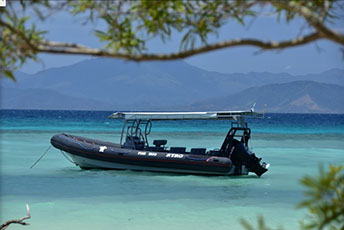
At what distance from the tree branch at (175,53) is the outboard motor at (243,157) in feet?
33.6

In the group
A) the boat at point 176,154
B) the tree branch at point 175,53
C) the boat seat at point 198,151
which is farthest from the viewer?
the boat seat at point 198,151

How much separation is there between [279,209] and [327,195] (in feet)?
25.5

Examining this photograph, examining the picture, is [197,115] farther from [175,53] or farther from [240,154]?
[175,53]

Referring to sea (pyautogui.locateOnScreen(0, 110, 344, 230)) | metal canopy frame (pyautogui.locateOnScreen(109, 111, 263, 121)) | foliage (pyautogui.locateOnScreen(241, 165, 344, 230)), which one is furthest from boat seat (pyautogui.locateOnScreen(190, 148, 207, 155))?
foliage (pyautogui.locateOnScreen(241, 165, 344, 230))

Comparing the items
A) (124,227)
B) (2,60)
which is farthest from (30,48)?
(124,227)

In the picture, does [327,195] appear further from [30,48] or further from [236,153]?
[236,153]

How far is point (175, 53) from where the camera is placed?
2086 mm

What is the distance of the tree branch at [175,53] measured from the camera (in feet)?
6.46

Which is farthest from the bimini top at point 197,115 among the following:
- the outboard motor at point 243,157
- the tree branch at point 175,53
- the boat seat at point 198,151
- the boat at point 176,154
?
the tree branch at point 175,53

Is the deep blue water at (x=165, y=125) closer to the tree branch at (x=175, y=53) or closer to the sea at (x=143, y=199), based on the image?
the sea at (x=143, y=199)

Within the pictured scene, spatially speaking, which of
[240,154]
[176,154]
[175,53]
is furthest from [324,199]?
[176,154]

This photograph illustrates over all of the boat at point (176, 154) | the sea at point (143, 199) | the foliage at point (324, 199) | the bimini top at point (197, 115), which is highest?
the bimini top at point (197, 115)

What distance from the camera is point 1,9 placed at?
210 centimetres

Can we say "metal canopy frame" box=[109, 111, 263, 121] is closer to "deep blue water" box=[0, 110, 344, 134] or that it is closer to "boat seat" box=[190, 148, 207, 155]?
"boat seat" box=[190, 148, 207, 155]
